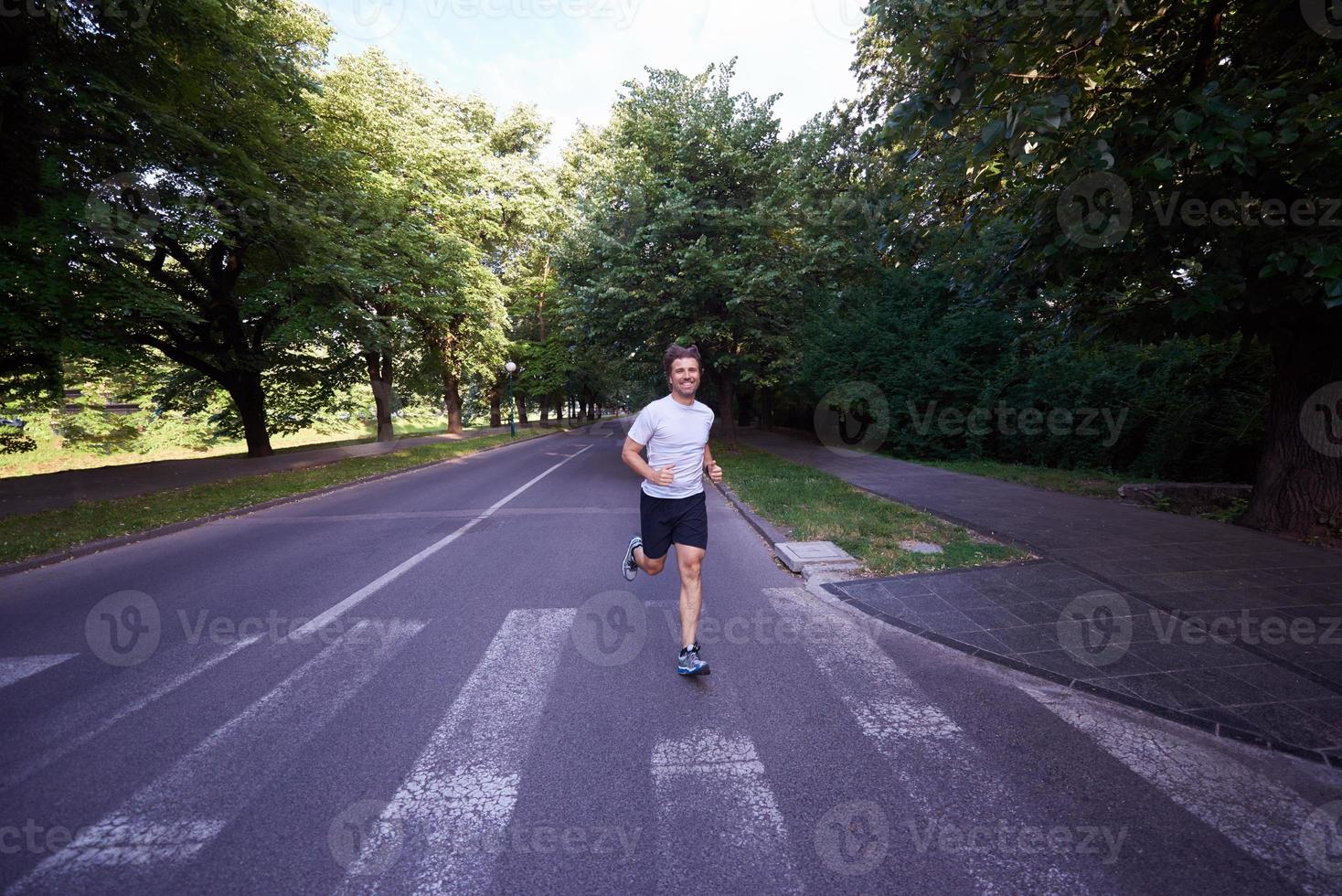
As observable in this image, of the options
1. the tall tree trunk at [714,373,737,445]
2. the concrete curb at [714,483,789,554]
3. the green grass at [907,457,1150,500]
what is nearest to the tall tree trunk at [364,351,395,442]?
the tall tree trunk at [714,373,737,445]

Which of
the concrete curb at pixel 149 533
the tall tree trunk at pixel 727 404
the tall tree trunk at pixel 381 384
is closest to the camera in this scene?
the concrete curb at pixel 149 533

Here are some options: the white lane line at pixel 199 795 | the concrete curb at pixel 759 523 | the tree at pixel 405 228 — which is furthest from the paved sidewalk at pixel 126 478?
the concrete curb at pixel 759 523

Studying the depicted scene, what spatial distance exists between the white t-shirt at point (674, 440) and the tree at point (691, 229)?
1042 cm

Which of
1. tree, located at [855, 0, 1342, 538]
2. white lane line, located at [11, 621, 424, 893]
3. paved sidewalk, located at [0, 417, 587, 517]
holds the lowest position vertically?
white lane line, located at [11, 621, 424, 893]

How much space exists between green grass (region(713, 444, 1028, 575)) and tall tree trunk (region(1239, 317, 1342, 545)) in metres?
3.70

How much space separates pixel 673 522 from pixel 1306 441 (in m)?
8.29

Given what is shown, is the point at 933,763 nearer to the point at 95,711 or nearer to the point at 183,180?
the point at 95,711

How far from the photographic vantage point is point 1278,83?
5.18 meters

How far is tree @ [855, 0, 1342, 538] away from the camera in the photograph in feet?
13.6

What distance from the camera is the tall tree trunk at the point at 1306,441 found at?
6297 millimetres

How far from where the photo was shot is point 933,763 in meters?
2.58

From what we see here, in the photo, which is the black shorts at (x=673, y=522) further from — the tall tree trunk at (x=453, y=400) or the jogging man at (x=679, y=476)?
the tall tree trunk at (x=453, y=400)

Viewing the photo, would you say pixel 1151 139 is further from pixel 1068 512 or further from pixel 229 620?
pixel 229 620

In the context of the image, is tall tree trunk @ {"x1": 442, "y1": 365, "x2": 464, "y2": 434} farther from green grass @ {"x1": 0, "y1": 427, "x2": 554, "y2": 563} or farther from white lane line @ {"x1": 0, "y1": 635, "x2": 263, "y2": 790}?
white lane line @ {"x1": 0, "y1": 635, "x2": 263, "y2": 790}
